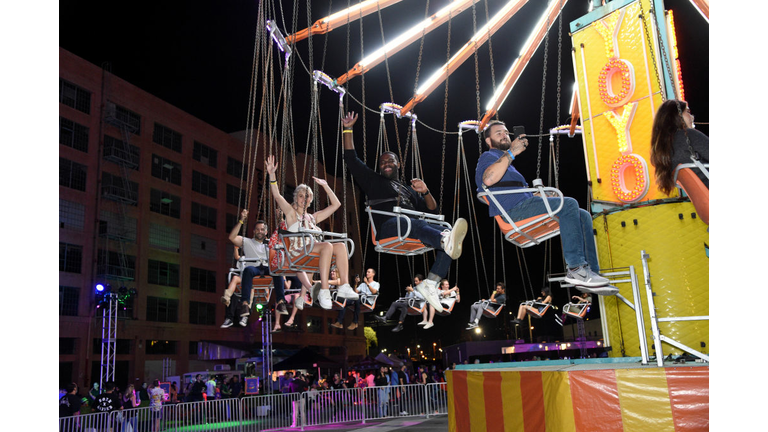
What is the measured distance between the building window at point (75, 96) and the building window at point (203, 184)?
875cm

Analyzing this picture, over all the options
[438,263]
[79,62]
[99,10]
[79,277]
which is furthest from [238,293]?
[79,62]

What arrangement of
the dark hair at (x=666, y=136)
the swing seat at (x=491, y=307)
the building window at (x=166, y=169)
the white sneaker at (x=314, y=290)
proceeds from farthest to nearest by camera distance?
1. the building window at (x=166, y=169)
2. the swing seat at (x=491, y=307)
3. the white sneaker at (x=314, y=290)
4. the dark hair at (x=666, y=136)

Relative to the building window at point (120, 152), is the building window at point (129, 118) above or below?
above

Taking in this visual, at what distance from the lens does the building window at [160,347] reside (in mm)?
34344

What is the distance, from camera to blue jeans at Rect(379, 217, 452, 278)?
7.68 meters

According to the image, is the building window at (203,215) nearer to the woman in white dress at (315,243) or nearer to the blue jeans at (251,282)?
the blue jeans at (251,282)

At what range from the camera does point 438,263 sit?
26.3 ft

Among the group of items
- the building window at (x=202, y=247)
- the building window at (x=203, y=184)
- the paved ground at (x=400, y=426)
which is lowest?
the paved ground at (x=400, y=426)

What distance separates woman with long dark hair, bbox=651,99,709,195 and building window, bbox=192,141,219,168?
3837 centimetres

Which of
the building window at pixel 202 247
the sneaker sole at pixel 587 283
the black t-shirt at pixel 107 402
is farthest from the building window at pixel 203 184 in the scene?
the sneaker sole at pixel 587 283

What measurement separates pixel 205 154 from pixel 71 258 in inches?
525

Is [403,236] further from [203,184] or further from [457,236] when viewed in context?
[203,184]
